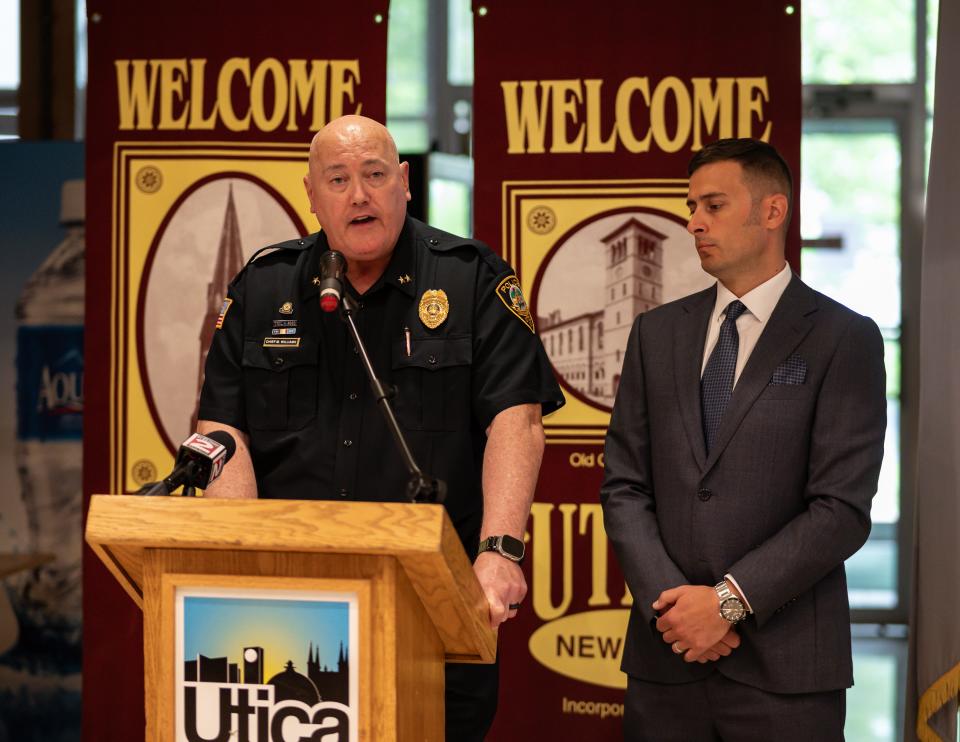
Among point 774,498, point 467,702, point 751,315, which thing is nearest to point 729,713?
point 774,498

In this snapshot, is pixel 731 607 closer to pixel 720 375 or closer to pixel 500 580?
pixel 720 375

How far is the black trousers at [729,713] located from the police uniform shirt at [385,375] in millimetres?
613

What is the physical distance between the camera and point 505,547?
1909mm

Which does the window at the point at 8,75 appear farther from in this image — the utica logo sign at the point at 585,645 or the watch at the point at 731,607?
the watch at the point at 731,607

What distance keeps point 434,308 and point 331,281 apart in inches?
19.1

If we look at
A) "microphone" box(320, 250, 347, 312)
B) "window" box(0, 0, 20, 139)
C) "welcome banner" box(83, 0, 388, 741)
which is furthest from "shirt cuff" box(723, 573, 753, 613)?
"window" box(0, 0, 20, 139)

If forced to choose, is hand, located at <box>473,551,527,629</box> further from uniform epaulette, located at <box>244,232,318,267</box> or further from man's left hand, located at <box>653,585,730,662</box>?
uniform epaulette, located at <box>244,232,318,267</box>

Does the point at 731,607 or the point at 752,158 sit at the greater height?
the point at 752,158

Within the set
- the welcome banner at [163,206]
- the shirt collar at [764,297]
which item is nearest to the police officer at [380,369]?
the shirt collar at [764,297]

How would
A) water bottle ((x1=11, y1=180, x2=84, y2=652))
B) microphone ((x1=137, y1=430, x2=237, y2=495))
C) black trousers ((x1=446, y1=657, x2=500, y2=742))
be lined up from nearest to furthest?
microphone ((x1=137, y1=430, x2=237, y2=495)), black trousers ((x1=446, y1=657, x2=500, y2=742)), water bottle ((x1=11, y1=180, x2=84, y2=652))

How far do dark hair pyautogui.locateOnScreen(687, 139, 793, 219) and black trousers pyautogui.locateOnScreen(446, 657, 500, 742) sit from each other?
1.28 meters

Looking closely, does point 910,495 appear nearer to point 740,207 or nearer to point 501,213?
point 501,213

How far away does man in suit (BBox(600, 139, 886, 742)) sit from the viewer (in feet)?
7.79

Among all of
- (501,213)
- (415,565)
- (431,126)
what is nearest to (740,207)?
(501,213)
